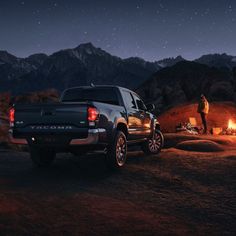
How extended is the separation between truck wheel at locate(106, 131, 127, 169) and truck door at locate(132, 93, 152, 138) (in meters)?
1.74

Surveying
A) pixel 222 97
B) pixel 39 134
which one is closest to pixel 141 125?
pixel 39 134

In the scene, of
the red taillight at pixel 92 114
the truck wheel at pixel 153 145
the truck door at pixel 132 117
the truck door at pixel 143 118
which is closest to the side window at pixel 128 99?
the truck door at pixel 132 117

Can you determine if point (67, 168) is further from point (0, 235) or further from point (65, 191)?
point (0, 235)

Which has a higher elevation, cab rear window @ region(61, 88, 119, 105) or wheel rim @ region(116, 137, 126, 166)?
cab rear window @ region(61, 88, 119, 105)

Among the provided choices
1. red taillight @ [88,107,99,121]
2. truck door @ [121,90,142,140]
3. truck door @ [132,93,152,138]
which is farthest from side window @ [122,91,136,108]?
red taillight @ [88,107,99,121]

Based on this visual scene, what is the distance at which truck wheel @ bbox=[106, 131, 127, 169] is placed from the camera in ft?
28.0

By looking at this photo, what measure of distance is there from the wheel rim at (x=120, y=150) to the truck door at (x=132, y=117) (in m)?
0.74

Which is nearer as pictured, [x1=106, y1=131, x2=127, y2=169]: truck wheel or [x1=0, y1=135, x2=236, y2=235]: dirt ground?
[x1=0, y1=135, x2=236, y2=235]: dirt ground

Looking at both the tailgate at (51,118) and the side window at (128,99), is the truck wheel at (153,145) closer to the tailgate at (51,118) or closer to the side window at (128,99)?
the side window at (128,99)

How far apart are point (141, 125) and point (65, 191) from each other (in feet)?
15.0

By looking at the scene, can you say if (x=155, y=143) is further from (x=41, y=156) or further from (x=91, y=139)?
(x=91, y=139)

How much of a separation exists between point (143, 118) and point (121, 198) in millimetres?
5072

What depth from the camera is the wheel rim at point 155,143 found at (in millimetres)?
11633

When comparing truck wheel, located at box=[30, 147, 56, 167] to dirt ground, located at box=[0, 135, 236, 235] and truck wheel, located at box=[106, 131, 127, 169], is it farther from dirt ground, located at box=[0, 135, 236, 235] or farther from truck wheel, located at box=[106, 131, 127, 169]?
truck wheel, located at box=[106, 131, 127, 169]
